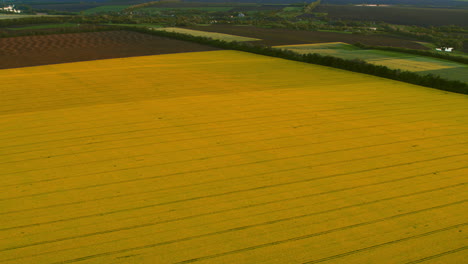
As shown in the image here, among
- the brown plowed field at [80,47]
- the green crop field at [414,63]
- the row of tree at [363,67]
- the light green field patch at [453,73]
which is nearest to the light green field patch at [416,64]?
the green crop field at [414,63]

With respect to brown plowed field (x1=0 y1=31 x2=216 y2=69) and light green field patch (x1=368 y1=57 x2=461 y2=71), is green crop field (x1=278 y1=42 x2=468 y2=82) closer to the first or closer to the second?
light green field patch (x1=368 y1=57 x2=461 y2=71)

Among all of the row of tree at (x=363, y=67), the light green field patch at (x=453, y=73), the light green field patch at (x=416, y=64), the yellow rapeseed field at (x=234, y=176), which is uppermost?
the row of tree at (x=363, y=67)

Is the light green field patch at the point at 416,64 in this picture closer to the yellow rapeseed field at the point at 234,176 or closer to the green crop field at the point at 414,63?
the green crop field at the point at 414,63

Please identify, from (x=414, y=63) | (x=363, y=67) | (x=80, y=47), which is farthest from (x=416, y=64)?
(x=80, y=47)

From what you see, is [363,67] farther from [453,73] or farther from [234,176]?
[234,176]

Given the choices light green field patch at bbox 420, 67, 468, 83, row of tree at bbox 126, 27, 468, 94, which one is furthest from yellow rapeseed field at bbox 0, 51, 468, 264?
light green field patch at bbox 420, 67, 468, 83
